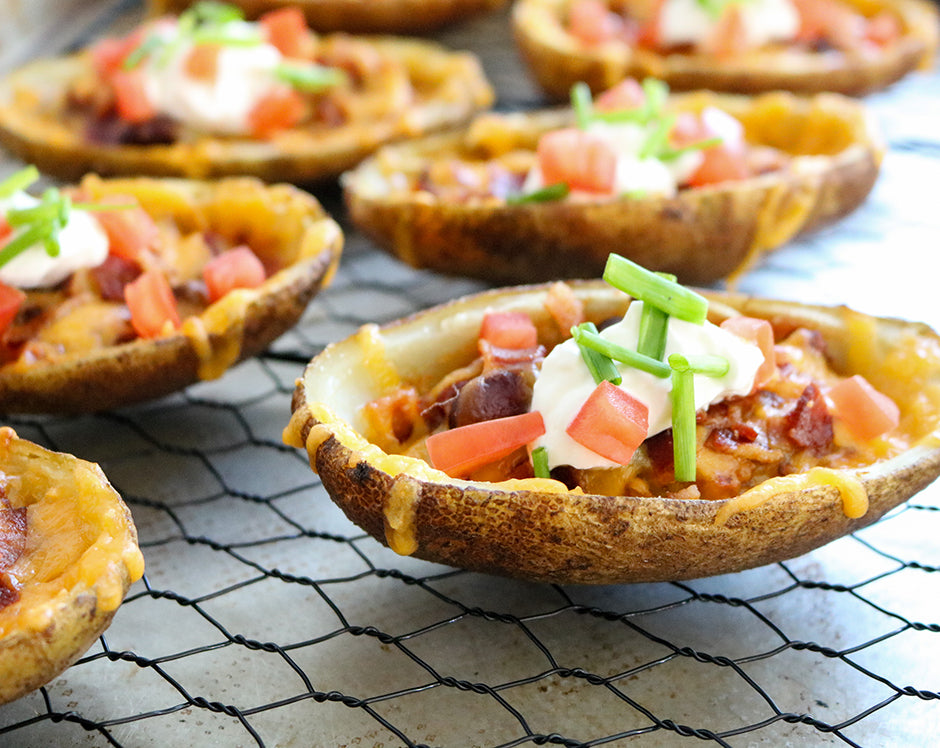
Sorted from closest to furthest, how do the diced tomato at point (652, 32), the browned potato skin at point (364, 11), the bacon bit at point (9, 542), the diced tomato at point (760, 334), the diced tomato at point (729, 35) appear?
the bacon bit at point (9, 542)
the diced tomato at point (760, 334)
the diced tomato at point (729, 35)
the diced tomato at point (652, 32)
the browned potato skin at point (364, 11)

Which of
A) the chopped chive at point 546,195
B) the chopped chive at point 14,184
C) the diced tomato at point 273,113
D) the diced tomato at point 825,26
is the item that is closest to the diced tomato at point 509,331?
the chopped chive at point 546,195

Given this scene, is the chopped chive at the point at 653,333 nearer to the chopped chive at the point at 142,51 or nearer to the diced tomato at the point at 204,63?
the diced tomato at the point at 204,63

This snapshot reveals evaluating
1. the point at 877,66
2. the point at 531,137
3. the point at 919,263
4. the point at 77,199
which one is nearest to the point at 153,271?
the point at 77,199

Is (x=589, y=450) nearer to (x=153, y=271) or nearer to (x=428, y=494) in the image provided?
(x=428, y=494)

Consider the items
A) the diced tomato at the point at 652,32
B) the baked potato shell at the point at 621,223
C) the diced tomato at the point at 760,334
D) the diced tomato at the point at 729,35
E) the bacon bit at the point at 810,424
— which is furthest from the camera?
the diced tomato at the point at 652,32

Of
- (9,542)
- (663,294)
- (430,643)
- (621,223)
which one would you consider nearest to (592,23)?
(621,223)

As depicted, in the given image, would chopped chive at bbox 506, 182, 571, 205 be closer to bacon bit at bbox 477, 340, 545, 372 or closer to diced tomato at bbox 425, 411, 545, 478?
bacon bit at bbox 477, 340, 545, 372
